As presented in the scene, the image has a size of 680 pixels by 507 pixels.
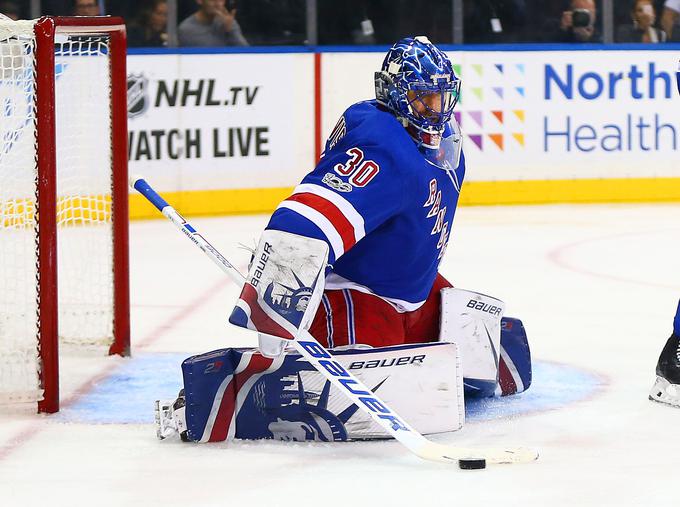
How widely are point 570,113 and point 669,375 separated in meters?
4.34

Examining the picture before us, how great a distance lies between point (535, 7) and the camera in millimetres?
7605

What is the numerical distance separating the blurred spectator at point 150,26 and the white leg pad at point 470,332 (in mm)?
3898

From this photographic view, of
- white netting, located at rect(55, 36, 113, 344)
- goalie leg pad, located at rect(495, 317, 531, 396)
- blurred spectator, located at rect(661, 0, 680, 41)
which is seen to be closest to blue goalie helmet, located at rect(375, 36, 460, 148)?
goalie leg pad, located at rect(495, 317, 531, 396)

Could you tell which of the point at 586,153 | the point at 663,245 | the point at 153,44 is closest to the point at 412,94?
the point at 663,245

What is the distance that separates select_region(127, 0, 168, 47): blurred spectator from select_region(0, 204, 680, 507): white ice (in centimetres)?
195

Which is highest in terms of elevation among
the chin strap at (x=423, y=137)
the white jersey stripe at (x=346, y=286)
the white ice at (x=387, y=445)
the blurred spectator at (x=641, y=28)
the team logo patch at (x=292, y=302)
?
the blurred spectator at (x=641, y=28)

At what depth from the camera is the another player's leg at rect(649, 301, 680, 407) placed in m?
3.36

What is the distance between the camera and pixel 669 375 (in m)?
3.38

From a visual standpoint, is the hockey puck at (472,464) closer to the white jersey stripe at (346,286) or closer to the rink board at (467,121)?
the white jersey stripe at (346,286)

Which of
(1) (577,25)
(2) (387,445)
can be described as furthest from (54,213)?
(1) (577,25)

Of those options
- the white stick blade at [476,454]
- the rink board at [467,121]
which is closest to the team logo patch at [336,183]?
the white stick blade at [476,454]

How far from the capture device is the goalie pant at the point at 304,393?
3.03 m

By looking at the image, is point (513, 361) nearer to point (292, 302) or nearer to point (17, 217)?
point (292, 302)

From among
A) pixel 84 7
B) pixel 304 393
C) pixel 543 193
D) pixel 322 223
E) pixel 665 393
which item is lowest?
pixel 543 193
